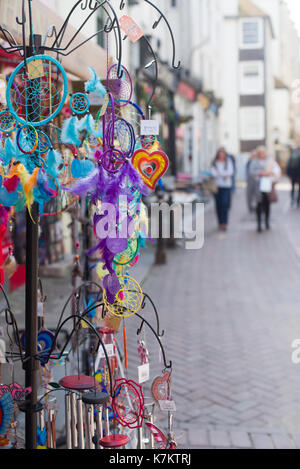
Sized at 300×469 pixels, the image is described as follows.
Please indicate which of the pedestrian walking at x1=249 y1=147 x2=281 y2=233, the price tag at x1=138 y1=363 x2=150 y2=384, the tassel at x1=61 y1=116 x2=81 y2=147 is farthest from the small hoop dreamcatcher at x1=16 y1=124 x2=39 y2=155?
the pedestrian walking at x1=249 y1=147 x2=281 y2=233

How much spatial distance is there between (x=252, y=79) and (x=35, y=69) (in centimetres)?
3665

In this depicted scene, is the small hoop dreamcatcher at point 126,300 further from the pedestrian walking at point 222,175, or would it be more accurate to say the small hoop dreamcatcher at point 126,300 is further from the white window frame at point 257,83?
the white window frame at point 257,83

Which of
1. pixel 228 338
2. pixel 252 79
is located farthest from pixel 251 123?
pixel 228 338

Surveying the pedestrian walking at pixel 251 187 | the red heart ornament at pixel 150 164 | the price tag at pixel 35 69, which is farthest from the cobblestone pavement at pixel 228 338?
the pedestrian walking at pixel 251 187

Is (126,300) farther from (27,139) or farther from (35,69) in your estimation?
(35,69)

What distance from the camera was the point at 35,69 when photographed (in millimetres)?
2131

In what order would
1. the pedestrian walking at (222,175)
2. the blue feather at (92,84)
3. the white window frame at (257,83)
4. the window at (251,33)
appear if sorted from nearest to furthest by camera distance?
the blue feather at (92,84) → the pedestrian walking at (222,175) → the window at (251,33) → the white window frame at (257,83)

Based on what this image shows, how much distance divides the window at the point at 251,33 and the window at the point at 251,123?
148 inches

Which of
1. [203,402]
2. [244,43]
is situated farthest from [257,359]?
[244,43]

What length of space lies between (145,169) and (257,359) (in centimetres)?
324

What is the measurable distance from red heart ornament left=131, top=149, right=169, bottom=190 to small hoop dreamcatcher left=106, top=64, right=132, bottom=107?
21cm

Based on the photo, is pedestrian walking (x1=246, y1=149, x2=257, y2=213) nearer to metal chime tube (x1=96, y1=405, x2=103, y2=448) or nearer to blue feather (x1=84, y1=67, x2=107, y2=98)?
blue feather (x1=84, y1=67, x2=107, y2=98)

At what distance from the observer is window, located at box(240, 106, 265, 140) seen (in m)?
37.2

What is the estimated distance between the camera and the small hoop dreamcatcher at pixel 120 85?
226cm
